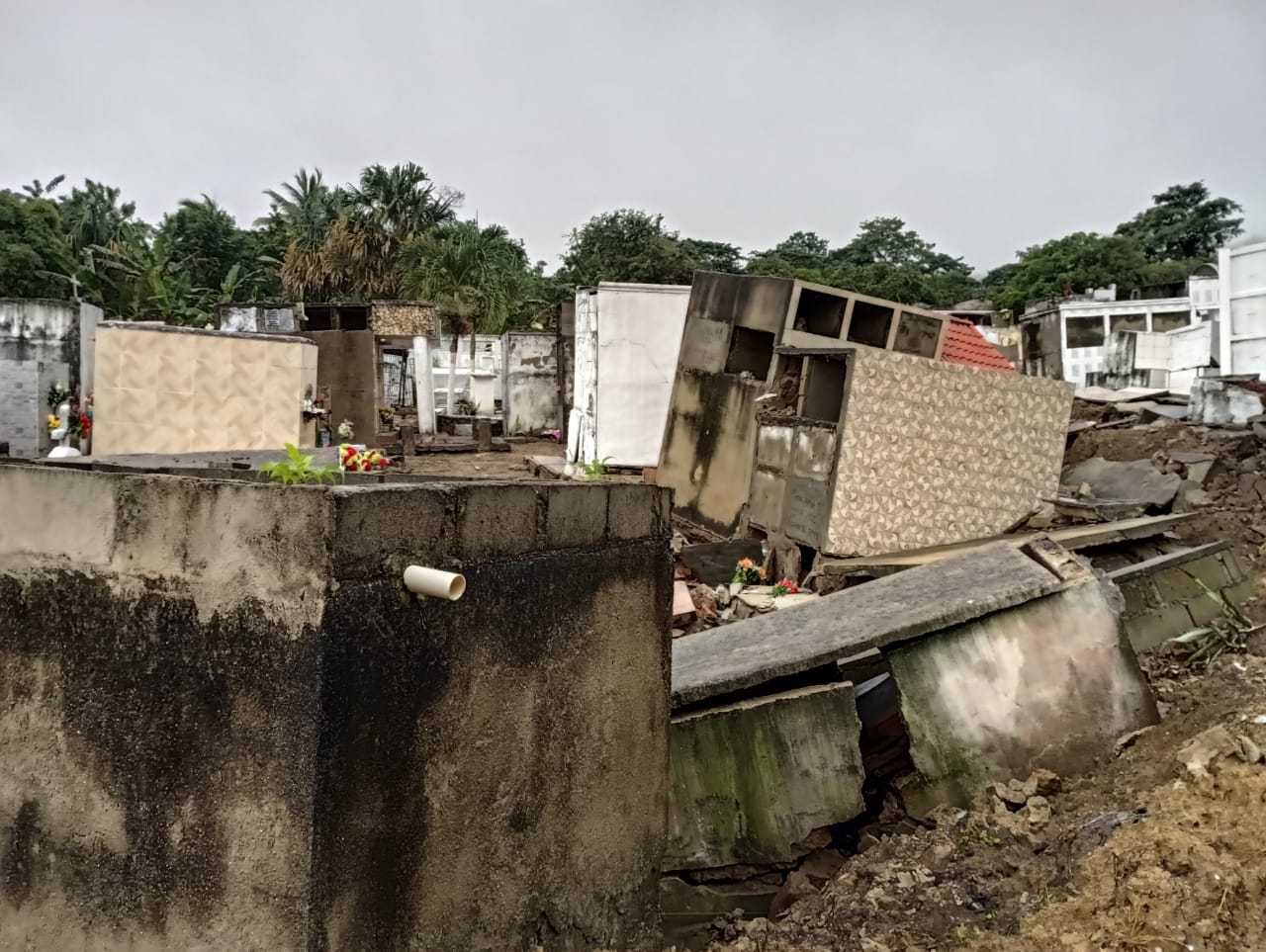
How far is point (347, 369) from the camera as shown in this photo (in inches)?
756

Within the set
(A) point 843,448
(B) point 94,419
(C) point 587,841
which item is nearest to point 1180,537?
(A) point 843,448

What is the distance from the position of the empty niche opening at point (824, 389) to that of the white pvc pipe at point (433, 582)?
8.06m

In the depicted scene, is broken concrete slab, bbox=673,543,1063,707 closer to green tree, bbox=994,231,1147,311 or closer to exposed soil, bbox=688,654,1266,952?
exposed soil, bbox=688,654,1266,952

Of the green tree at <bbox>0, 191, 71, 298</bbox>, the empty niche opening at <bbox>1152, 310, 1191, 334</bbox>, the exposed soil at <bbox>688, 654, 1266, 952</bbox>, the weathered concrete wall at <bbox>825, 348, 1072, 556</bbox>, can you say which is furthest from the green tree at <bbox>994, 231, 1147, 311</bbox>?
the green tree at <bbox>0, 191, 71, 298</bbox>

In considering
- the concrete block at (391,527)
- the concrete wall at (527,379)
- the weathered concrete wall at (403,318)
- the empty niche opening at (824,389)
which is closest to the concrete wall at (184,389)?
the weathered concrete wall at (403,318)

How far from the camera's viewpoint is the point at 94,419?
47.9 ft

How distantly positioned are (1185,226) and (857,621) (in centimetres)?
4107

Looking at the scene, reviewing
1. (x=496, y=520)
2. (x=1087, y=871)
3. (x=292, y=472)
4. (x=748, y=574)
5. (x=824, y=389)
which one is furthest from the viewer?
(x=824, y=389)

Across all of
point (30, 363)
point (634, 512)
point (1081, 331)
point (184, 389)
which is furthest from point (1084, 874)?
point (1081, 331)

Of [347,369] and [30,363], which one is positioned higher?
[347,369]

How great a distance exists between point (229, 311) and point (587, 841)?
2018 cm

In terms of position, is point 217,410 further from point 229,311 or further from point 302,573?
point 302,573

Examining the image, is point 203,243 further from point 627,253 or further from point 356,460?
point 356,460

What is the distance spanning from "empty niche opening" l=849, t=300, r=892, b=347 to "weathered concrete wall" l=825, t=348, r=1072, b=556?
79.9 inches
